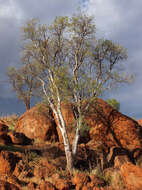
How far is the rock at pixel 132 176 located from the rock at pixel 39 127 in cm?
1067

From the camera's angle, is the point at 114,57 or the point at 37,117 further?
the point at 37,117

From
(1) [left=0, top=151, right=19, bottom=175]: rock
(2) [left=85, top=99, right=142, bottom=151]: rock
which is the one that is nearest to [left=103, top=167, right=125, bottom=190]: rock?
(1) [left=0, top=151, right=19, bottom=175]: rock

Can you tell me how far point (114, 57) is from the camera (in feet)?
55.9

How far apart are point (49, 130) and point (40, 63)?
655cm

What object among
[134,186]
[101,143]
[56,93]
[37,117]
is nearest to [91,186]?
[134,186]

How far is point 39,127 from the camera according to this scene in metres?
20.0

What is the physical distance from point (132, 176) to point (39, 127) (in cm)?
1235

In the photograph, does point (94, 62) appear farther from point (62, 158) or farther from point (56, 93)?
point (62, 158)

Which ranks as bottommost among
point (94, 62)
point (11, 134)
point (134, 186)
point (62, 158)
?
point (134, 186)

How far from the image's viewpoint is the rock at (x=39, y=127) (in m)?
19.6

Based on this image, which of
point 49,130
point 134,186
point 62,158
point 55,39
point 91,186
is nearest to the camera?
point 134,186

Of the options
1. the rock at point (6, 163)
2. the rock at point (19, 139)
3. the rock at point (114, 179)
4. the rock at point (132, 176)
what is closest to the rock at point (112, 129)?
the rock at point (19, 139)

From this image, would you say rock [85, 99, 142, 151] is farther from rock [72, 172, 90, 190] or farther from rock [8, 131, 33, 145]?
rock [72, 172, 90, 190]

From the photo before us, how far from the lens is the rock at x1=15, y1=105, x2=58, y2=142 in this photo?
19.6 metres
